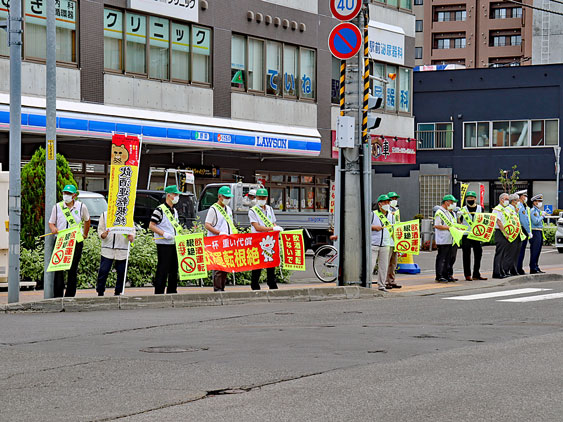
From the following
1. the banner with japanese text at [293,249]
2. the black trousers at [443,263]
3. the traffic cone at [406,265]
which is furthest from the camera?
the traffic cone at [406,265]

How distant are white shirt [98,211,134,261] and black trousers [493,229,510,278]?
9223 millimetres

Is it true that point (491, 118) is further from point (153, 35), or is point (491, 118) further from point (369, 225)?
point (369, 225)

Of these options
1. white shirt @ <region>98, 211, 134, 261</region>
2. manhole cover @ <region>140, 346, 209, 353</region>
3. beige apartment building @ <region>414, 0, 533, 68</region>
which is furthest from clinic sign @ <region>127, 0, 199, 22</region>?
beige apartment building @ <region>414, 0, 533, 68</region>

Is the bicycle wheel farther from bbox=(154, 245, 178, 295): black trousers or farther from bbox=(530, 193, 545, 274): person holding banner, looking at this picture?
bbox=(154, 245, 178, 295): black trousers

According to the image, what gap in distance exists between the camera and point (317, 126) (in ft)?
123

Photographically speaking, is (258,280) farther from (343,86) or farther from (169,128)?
(169,128)

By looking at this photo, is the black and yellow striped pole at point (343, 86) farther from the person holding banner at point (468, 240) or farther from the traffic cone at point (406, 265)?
the traffic cone at point (406, 265)

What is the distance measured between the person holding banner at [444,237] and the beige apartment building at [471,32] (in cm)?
7039

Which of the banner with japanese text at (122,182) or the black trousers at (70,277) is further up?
the banner with japanese text at (122,182)

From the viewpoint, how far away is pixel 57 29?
28.2 meters

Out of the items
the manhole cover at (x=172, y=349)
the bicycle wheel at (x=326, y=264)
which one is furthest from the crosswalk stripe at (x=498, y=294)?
the manhole cover at (x=172, y=349)

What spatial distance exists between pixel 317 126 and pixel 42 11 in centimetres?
1310

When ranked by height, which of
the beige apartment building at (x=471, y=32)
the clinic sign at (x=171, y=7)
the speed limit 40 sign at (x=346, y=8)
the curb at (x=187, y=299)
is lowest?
the curb at (x=187, y=299)

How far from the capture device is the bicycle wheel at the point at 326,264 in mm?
20641
